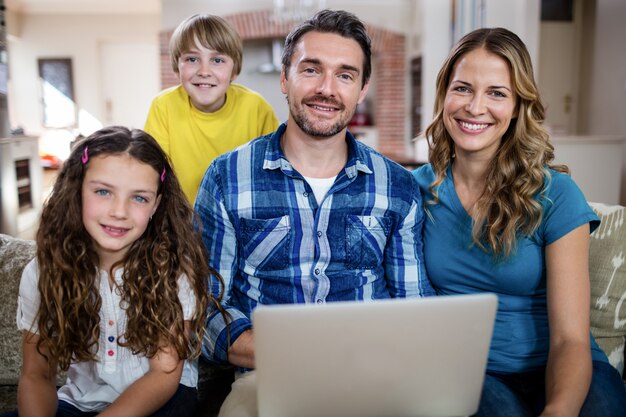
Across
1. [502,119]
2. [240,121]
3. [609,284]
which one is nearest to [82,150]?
[240,121]

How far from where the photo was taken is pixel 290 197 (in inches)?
59.7

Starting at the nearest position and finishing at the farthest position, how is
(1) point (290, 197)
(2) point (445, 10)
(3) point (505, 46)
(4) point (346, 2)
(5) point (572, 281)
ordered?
(5) point (572, 281), (3) point (505, 46), (1) point (290, 197), (2) point (445, 10), (4) point (346, 2)

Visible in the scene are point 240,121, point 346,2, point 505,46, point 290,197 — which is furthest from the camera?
point 346,2

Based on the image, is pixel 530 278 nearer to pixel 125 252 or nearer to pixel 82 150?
pixel 125 252

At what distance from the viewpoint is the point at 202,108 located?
7.02ft

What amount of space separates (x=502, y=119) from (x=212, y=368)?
1053 millimetres

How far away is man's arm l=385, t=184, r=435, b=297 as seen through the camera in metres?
1.53

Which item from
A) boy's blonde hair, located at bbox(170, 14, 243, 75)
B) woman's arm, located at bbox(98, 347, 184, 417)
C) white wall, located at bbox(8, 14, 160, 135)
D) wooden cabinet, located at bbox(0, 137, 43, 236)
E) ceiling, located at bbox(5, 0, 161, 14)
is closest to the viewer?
woman's arm, located at bbox(98, 347, 184, 417)

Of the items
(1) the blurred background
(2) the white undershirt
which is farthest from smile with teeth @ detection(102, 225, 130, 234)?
(1) the blurred background

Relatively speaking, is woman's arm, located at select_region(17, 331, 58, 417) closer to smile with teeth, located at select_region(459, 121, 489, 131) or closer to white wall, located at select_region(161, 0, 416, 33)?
smile with teeth, located at select_region(459, 121, 489, 131)

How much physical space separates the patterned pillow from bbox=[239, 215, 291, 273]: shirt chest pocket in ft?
2.83

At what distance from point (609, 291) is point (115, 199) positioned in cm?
132

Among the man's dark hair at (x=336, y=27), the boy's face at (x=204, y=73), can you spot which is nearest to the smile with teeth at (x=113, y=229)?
the man's dark hair at (x=336, y=27)

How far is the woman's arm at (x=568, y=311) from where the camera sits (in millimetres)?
1218
